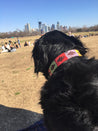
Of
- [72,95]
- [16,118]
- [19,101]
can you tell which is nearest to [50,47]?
[72,95]

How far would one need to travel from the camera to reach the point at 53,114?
63.8 inches

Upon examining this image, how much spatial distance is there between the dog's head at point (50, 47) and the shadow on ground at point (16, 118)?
163 centimetres

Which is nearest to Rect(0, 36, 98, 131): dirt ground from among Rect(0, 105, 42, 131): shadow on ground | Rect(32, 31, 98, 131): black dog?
Rect(0, 105, 42, 131): shadow on ground

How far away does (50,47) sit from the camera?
2326 mm

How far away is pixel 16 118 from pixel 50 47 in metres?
2.27

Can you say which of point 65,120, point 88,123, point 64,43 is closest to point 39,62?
point 64,43

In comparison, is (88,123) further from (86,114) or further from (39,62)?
(39,62)

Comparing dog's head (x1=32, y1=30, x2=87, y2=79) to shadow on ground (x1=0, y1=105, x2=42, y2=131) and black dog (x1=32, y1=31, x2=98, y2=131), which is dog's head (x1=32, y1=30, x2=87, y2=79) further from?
shadow on ground (x1=0, y1=105, x2=42, y2=131)

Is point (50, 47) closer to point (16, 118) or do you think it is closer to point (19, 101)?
point (16, 118)

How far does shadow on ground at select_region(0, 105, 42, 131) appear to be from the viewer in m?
3.16

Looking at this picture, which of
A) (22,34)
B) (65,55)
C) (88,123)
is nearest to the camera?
(88,123)

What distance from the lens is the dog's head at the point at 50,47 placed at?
2291 mm

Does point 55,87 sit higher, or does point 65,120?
point 55,87

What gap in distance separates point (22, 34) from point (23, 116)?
56488mm
